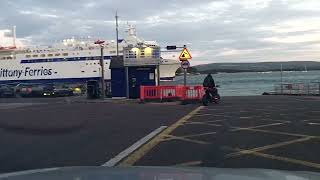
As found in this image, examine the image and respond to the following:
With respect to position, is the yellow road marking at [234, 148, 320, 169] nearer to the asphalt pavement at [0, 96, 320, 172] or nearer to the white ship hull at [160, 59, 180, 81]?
the asphalt pavement at [0, 96, 320, 172]

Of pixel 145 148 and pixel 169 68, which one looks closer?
pixel 145 148

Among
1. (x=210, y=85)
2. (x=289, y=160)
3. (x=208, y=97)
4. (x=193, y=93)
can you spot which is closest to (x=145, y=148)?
(x=289, y=160)

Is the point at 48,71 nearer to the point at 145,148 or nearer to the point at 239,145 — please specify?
the point at 145,148

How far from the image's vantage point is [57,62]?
89625 millimetres

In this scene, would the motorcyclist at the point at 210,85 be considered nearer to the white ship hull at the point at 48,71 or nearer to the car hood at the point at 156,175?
the car hood at the point at 156,175

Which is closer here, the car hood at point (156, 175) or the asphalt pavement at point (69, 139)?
the car hood at point (156, 175)

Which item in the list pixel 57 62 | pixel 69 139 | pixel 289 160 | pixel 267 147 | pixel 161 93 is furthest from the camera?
pixel 57 62

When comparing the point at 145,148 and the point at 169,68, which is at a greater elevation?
the point at 169,68

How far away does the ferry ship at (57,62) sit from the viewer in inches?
3442

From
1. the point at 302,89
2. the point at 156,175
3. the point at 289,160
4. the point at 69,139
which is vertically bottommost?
the point at 302,89

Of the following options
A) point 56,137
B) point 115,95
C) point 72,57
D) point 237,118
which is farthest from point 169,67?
point 56,137

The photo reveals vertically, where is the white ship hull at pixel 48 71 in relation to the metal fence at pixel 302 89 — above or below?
above

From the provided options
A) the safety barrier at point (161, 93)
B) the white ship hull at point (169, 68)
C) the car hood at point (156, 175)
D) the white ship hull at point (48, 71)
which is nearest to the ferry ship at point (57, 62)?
the white ship hull at point (48, 71)

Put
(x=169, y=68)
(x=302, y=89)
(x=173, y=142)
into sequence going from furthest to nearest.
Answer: (x=169, y=68), (x=302, y=89), (x=173, y=142)
